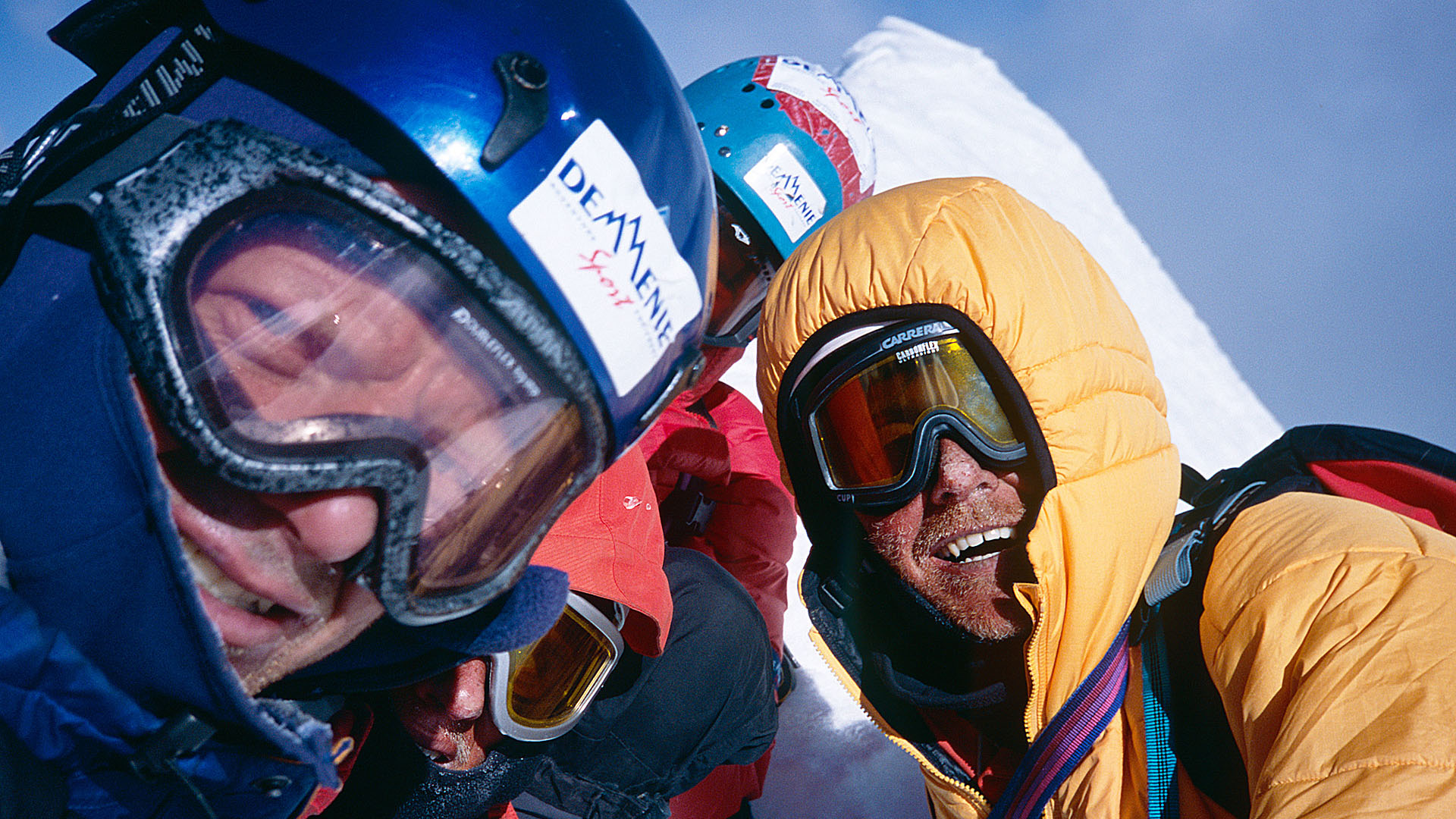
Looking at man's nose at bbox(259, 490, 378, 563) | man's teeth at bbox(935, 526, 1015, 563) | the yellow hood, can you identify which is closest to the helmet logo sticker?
the yellow hood

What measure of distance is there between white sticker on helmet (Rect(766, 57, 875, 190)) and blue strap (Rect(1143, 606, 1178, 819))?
2.42 meters

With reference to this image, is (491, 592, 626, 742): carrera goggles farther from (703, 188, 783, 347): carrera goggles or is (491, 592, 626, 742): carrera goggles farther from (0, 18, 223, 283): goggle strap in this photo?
(703, 188, 783, 347): carrera goggles

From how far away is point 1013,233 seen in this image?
2027mm

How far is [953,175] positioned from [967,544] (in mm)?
5585

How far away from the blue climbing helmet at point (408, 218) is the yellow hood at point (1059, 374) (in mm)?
808

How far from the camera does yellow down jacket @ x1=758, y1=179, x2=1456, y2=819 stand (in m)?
1.33

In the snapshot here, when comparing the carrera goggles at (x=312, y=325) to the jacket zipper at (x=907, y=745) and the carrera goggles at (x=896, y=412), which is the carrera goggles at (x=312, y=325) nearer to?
the carrera goggles at (x=896, y=412)

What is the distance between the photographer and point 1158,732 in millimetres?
1767

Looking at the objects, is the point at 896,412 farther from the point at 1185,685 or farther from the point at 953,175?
the point at 953,175

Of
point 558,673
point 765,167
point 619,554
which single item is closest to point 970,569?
point 619,554

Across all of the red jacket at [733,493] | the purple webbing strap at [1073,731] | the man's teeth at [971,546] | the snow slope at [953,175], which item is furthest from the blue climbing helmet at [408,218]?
the snow slope at [953,175]

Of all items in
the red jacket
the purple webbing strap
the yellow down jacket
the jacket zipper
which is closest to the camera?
the yellow down jacket

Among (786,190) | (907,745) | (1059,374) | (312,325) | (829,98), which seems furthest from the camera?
(829,98)

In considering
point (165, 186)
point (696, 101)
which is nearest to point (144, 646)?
point (165, 186)
